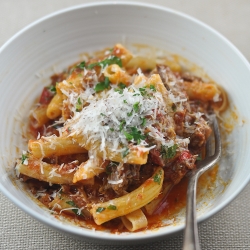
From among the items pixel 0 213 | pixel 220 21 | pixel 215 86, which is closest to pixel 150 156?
pixel 215 86

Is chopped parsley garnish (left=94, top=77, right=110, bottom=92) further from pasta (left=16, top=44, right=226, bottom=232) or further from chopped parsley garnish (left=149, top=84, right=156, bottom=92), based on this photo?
chopped parsley garnish (left=149, top=84, right=156, bottom=92)

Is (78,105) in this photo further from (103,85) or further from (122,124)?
(122,124)

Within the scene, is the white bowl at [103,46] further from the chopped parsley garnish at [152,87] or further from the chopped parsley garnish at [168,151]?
the chopped parsley garnish at [152,87]

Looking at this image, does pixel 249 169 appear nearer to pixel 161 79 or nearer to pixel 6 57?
pixel 161 79

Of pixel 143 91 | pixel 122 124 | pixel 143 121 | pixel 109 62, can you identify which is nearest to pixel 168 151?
→ pixel 143 121

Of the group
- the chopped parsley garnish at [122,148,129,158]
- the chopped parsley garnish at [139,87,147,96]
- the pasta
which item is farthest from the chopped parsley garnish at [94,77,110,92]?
the chopped parsley garnish at [122,148,129,158]

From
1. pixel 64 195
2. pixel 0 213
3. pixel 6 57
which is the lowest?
pixel 0 213
